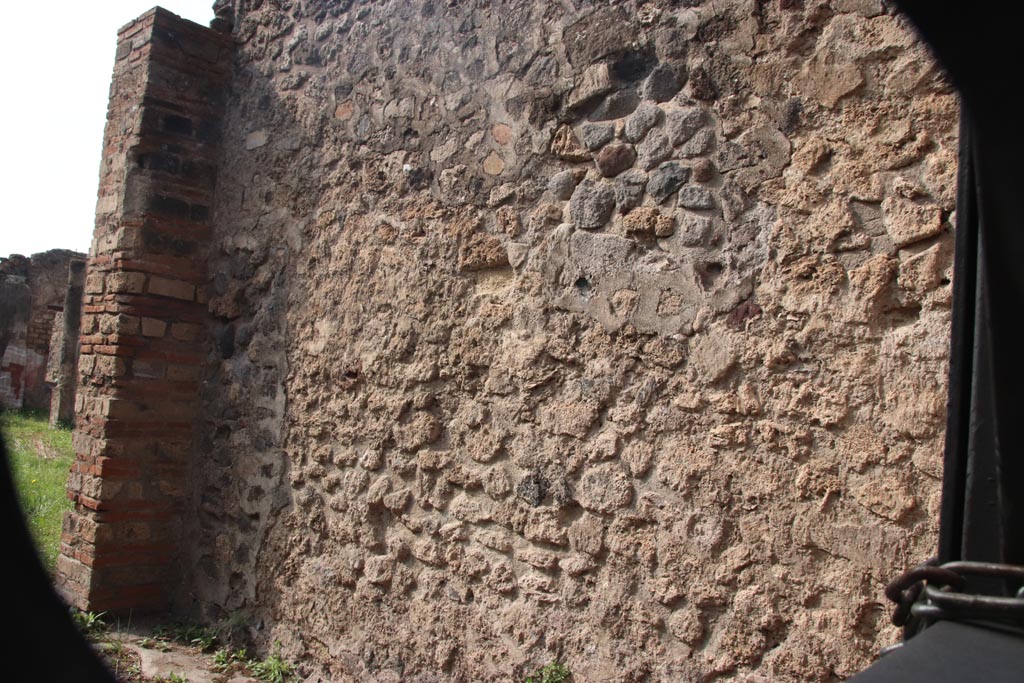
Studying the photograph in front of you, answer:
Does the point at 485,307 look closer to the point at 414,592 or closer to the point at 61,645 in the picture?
the point at 414,592

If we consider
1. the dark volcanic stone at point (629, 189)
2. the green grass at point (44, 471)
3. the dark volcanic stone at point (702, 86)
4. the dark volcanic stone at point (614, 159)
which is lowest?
the green grass at point (44, 471)

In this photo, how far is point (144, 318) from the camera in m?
4.47

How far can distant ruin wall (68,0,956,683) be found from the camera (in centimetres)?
221

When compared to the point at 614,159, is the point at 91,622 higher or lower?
lower

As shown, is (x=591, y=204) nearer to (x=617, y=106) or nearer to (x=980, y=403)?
(x=617, y=106)

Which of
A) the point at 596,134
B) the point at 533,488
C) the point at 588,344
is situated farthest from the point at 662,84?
the point at 533,488

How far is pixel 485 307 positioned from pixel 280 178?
176 centimetres

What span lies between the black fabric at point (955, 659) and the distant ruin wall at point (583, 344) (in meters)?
1.08

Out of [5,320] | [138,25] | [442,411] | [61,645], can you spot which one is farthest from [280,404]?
[5,320]

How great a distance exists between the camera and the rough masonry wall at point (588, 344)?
7.23 feet

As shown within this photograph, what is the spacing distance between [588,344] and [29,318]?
14564 millimetres

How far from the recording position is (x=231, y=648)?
396 centimetres

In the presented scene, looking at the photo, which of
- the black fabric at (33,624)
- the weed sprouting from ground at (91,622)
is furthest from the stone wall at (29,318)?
the black fabric at (33,624)

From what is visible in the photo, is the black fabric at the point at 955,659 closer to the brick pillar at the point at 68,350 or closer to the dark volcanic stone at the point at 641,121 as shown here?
the dark volcanic stone at the point at 641,121
